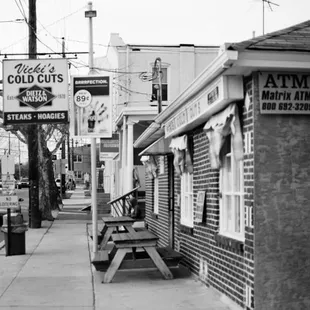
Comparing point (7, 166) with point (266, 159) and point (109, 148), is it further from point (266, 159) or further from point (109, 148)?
point (109, 148)

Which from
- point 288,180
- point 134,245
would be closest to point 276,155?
point 288,180

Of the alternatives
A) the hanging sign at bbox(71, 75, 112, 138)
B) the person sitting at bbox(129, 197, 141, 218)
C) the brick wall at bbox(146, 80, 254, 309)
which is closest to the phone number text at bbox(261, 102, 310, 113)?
the brick wall at bbox(146, 80, 254, 309)

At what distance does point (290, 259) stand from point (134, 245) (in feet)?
12.7

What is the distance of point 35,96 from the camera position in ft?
55.3

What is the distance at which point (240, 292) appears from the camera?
7.48 m

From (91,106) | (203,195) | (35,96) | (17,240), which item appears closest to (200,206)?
(203,195)

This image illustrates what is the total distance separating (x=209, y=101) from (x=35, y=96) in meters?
9.87

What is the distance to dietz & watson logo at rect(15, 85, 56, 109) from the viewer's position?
16.8m

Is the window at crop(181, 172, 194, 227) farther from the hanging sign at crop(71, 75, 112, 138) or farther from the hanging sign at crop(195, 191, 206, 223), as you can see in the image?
the hanging sign at crop(71, 75, 112, 138)

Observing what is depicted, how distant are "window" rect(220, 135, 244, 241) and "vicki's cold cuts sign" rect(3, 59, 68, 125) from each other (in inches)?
371

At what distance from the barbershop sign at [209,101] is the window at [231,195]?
0.58 metres

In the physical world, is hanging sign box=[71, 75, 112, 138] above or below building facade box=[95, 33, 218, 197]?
below

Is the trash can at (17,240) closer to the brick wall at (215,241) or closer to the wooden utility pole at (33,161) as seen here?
the brick wall at (215,241)

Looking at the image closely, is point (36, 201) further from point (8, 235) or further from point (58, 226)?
point (8, 235)
